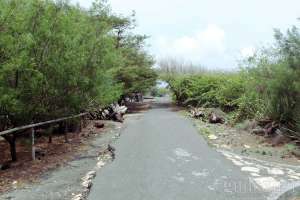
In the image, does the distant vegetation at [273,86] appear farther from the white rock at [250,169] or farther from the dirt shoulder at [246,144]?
the white rock at [250,169]

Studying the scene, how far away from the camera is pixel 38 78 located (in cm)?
834

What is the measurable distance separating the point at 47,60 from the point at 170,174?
155 inches

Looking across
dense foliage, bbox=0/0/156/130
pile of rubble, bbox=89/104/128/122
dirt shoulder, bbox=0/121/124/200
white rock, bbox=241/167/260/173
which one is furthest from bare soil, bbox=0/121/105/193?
white rock, bbox=241/167/260/173

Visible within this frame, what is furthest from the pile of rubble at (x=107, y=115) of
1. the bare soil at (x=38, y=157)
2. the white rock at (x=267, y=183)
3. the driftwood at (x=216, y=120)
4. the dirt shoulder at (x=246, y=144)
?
the white rock at (x=267, y=183)

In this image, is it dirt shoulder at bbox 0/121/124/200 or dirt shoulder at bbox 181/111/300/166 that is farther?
dirt shoulder at bbox 181/111/300/166

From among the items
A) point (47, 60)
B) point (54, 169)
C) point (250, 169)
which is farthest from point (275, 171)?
point (47, 60)

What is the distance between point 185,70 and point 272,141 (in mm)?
19684

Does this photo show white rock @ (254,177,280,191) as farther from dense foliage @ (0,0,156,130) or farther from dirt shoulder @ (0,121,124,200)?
dense foliage @ (0,0,156,130)

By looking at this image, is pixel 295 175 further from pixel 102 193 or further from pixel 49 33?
pixel 49 33

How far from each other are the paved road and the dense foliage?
6.37 feet

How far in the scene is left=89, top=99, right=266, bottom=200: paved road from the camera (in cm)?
575

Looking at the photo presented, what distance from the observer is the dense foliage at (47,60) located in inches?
290

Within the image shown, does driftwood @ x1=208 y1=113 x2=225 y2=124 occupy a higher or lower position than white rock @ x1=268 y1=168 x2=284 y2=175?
higher

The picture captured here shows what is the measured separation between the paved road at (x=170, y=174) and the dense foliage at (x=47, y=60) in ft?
6.37
